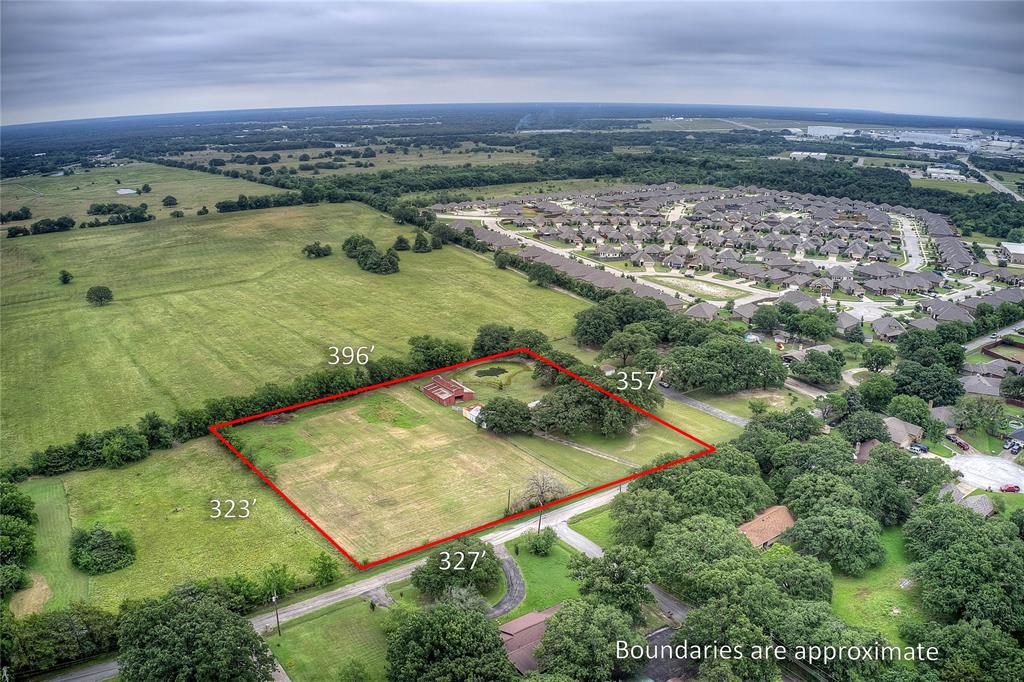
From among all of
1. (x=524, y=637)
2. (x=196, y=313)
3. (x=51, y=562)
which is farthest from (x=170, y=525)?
(x=196, y=313)

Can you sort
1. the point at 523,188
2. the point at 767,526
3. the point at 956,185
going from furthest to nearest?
the point at 956,185 → the point at 523,188 → the point at 767,526

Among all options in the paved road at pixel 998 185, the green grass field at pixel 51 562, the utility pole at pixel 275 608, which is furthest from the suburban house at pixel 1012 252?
the green grass field at pixel 51 562

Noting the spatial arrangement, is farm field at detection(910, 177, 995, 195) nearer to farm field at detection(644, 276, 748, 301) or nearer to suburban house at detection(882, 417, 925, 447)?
farm field at detection(644, 276, 748, 301)

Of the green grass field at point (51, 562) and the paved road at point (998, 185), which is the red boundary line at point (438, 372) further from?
the paved road at point (998, 185)

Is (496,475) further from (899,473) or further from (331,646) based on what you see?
(899,473)

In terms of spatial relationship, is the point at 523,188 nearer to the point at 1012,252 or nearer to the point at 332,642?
the point at 1012,252

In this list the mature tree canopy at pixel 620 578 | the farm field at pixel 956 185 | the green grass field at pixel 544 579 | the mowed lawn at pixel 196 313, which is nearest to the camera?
the mature tree canopy at pixel 620 578

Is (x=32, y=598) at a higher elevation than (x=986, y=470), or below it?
below
